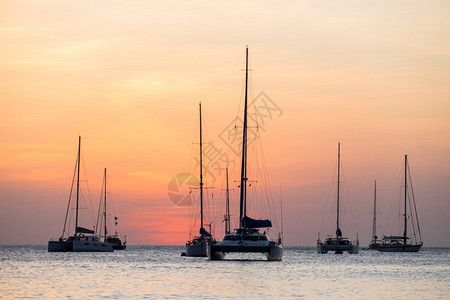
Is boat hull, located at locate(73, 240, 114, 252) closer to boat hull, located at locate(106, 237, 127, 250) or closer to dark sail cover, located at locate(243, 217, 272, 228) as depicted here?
boat hull, located at locate(106, 237, 127, 250)

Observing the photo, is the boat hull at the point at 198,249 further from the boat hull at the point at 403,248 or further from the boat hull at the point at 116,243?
the boat hull at the point at 403,248

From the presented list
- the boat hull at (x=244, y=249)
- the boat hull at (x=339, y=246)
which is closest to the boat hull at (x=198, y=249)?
the boat hull at (x=244, y=249)

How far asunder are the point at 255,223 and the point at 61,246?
7135 cm

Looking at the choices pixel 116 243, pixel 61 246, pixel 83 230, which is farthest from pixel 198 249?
pixel 116 243

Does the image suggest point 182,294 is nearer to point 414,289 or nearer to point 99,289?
point 99,289

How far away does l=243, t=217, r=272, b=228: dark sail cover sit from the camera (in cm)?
9000

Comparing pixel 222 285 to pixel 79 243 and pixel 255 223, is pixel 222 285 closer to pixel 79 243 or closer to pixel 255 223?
pixel 255 223

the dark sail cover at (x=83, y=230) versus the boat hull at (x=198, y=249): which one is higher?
the dark sail cover at (x=83, y=230)

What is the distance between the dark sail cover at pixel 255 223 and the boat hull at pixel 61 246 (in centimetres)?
6614

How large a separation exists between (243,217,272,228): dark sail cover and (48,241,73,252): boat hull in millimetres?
66137

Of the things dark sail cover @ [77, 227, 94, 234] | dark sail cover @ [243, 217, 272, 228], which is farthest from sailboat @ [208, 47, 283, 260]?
dark sail cover @ [77, 227, 94, 234]

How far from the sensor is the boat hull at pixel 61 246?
497 ft

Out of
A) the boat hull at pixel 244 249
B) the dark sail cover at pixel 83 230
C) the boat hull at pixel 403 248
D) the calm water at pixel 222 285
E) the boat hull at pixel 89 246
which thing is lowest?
the calm water at pixel 222 285

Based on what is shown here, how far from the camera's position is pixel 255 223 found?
90.9 meters
